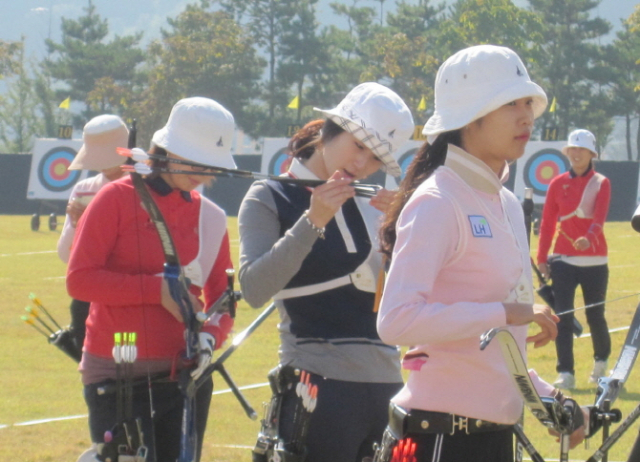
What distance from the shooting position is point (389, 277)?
79.3 inches

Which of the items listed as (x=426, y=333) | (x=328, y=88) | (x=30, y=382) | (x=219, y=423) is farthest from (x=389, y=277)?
(x=328, y=88)

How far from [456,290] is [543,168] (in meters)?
20.0

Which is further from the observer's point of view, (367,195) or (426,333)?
(367,195)

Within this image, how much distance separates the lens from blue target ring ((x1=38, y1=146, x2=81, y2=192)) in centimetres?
2598

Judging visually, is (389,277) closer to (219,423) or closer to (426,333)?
(426,333)

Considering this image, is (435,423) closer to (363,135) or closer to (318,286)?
(318,286)

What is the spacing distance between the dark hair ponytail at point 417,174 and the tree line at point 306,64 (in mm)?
40446

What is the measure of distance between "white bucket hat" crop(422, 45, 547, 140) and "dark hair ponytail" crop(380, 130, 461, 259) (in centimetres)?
5

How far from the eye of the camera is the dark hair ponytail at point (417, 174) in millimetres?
2178

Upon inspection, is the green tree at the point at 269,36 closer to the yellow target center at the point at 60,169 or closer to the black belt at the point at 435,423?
Answer: the yellow target center at the point at 60,169

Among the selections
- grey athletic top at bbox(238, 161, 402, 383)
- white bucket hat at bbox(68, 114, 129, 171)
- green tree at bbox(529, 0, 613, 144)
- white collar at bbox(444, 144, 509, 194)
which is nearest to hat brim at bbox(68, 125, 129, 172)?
white bucket hat at bbox(68, 114, 129, 171)

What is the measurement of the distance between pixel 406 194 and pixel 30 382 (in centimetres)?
495

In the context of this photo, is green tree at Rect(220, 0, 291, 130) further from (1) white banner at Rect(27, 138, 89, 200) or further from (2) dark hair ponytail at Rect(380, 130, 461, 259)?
(2) dark hair ponytail at Rect(380, 130, 461, 259)

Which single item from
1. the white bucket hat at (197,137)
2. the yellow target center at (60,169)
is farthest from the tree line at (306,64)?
the white bucket hat at (197,137)
